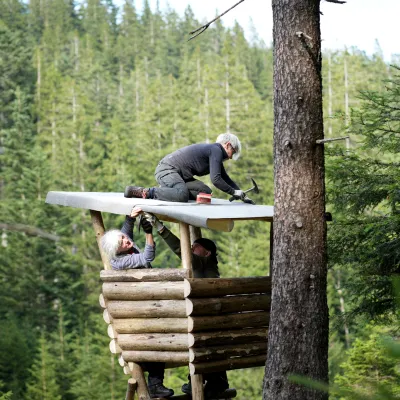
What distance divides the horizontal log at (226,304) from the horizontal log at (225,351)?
0.31 m

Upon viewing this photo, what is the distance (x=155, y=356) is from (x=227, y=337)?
2.13 ft

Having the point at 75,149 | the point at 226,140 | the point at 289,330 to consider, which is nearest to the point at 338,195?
the point at 226,140

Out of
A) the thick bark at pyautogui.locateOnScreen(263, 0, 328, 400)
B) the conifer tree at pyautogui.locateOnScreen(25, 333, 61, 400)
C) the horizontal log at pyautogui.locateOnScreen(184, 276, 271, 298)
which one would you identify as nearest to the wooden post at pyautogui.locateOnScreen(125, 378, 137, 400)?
the horizontal log at pyautogui.locateOnScreen(184, 276, 271, 298)

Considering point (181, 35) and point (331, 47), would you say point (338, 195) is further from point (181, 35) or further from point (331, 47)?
point (181, 35)

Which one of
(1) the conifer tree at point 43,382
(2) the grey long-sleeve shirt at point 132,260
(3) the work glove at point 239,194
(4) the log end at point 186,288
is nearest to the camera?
(4) the log end at point 186,288

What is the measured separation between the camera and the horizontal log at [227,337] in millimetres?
7402

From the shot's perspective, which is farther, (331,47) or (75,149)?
(331,47)

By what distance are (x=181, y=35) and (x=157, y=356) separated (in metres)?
96.7

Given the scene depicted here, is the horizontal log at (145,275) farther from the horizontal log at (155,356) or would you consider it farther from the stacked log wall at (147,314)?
the horizontal log at (155,356)

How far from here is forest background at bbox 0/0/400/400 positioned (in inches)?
366

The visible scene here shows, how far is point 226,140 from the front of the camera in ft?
27.0

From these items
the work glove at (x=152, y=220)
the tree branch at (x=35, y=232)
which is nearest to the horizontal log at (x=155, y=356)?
the work glove at (x=152, y=220)

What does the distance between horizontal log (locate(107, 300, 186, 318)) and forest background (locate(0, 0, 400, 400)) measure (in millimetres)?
1960

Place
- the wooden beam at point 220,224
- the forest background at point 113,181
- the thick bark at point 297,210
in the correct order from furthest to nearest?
the forest background at point 113,181 < the wooden beam at point 220,224 < the thick bark at point 297,210
